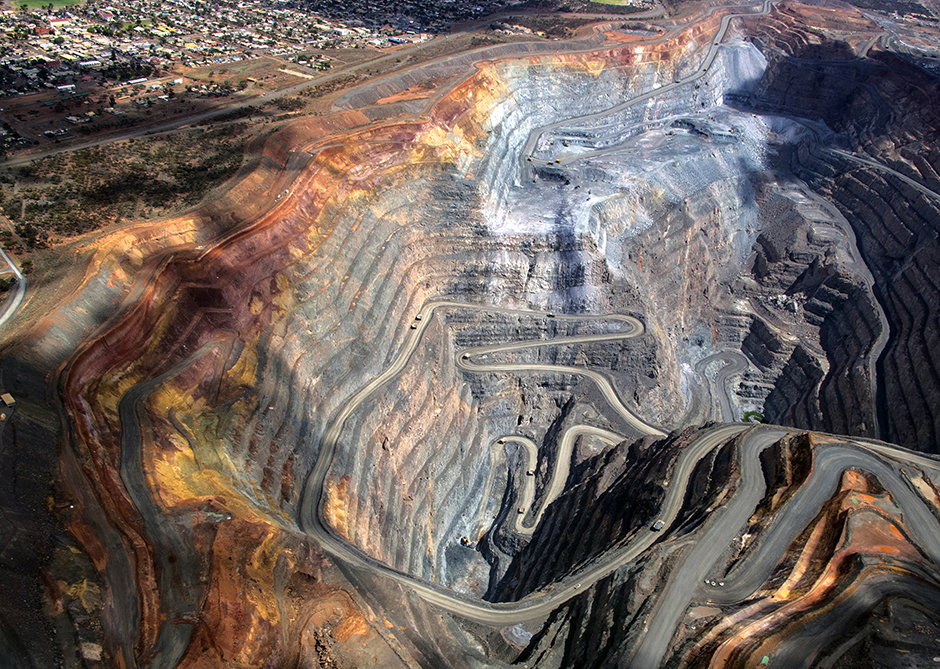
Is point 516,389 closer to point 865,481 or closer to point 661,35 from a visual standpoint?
point 865,481

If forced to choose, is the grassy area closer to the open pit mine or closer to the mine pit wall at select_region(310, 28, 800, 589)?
the open pit mine

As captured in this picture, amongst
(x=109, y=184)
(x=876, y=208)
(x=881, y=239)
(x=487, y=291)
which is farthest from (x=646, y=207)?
(x=109, y=184)

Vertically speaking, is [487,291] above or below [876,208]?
below

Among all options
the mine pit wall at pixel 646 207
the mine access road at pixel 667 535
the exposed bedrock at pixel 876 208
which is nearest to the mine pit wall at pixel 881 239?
the exposed bedrock at pixel 876 208

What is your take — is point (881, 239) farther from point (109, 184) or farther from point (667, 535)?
point (109, 184)

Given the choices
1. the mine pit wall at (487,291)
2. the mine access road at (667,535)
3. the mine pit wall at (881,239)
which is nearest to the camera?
the mine access road at (667,535)

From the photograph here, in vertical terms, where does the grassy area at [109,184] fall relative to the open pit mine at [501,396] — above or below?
above

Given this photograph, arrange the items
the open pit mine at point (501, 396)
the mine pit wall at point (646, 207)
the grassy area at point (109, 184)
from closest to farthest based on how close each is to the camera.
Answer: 1. the open pit mine at point (501, 396)
2. the grassy area at point (109, 184)
3. the mine pit wall at point (646, 207)

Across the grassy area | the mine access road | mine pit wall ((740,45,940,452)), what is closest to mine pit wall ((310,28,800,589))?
the mine access road

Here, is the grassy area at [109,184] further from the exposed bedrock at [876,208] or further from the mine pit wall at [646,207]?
the exposed bedrock at [876,208]
